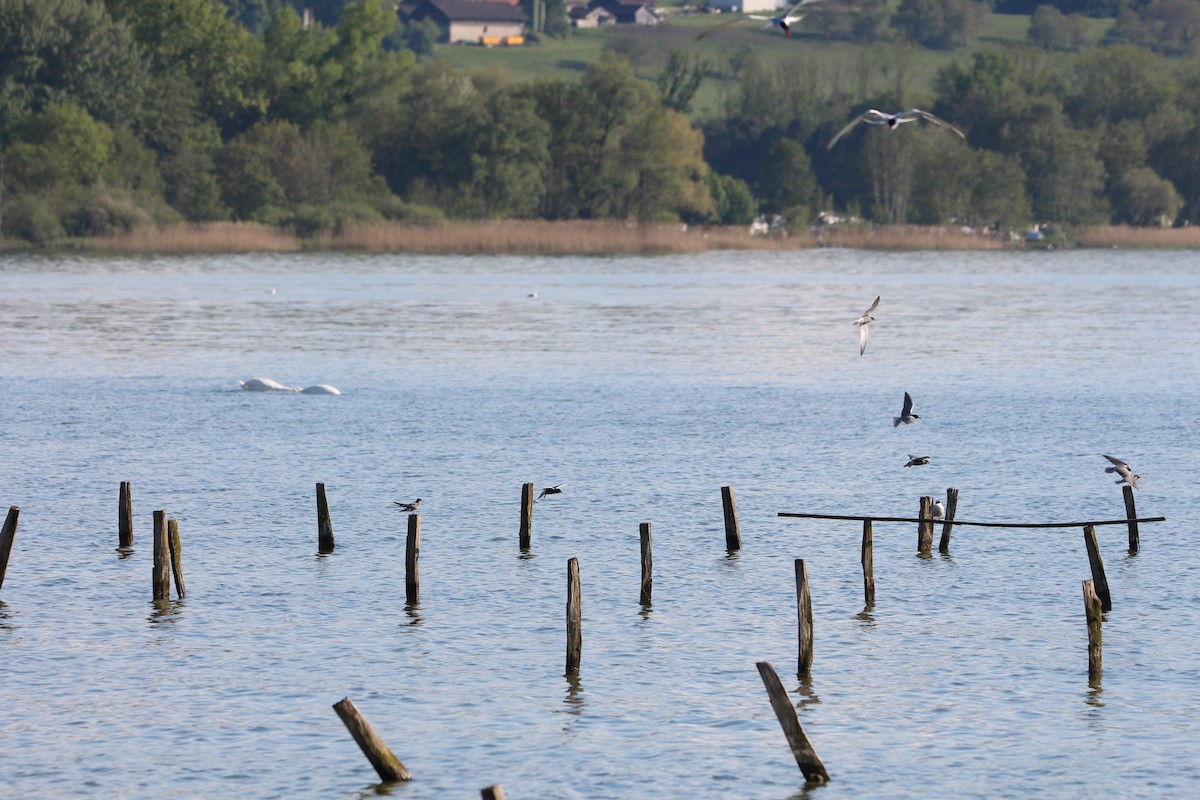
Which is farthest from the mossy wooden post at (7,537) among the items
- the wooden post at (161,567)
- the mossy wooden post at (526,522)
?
the mossy wooden post at (526,522)

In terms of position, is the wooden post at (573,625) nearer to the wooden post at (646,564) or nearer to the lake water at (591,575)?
the lake water at (591,575)

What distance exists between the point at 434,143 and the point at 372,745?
415 ft

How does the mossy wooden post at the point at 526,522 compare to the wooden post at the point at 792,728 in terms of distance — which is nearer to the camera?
the wooden post at the point at 792,728

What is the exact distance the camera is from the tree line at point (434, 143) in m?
133

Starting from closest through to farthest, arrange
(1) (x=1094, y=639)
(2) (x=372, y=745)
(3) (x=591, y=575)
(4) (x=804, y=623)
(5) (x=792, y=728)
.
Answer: (2) (x=372, y=745)
(5) (x=792, y=728)
(4) (x=804, y=623)
(1) (x=1094, y=639)
(3) (x=591, y=575)

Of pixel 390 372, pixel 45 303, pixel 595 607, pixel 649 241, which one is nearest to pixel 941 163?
pixel 649 241

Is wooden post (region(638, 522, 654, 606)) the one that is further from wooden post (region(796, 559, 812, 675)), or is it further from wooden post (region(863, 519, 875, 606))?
wooden post (region(796, 559, 812, 675))

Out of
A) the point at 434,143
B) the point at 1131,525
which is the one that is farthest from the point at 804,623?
the point at 434,143

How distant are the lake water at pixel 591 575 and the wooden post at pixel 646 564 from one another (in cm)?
A: 47

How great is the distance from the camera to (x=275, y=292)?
9694cm

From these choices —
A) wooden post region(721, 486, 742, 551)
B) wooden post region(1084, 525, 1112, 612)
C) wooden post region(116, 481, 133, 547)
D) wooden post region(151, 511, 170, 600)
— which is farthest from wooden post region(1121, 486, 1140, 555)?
wooden post region(116, 481, 133, 547)

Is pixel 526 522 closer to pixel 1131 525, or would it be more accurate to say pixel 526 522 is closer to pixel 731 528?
pixel 731 528

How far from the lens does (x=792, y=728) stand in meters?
18.6

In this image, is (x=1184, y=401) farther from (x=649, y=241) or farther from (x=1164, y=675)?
(x=649, y=241)
